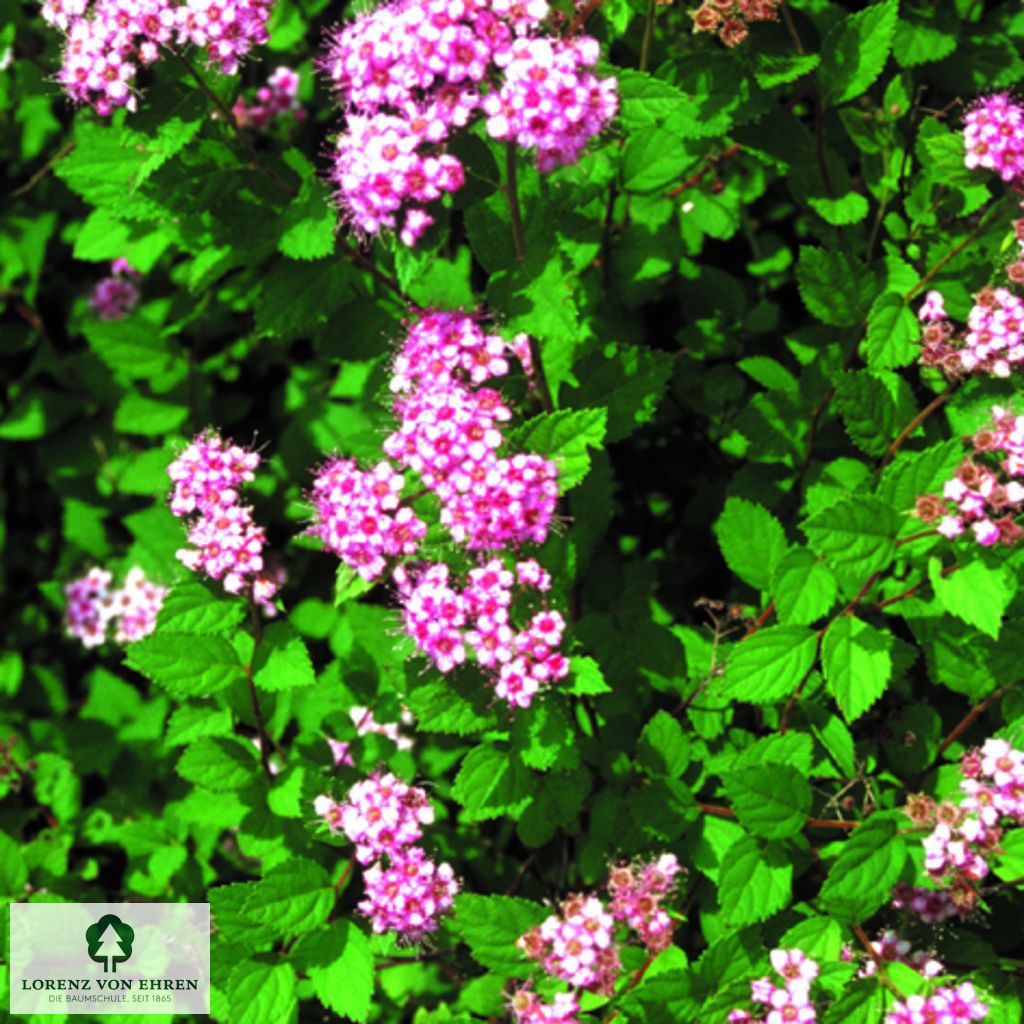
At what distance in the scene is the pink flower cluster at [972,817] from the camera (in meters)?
2.71

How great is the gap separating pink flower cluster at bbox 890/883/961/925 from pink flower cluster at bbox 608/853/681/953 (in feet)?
2.16

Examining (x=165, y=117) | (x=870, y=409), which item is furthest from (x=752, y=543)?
(x=165, y=117)

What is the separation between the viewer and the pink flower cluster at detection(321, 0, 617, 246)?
252 cm

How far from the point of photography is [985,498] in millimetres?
2645

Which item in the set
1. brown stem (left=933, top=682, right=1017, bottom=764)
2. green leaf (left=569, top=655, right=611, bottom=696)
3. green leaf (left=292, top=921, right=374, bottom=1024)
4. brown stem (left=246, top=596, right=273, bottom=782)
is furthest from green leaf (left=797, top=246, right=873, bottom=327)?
green leaf (left=292, top=921, right=374, bottom=1024)

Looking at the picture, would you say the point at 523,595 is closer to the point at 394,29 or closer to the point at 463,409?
the point at 463,409

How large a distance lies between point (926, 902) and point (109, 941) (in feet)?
8.74

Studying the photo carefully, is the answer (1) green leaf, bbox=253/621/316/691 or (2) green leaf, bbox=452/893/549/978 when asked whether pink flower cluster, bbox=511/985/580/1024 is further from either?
(1) green leaf, bbox=253/621/316/691

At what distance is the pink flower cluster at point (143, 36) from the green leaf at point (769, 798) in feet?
7.90

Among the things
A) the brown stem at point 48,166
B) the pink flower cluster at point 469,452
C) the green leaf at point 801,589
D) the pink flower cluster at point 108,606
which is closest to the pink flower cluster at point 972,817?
the green leaf at point 801,589

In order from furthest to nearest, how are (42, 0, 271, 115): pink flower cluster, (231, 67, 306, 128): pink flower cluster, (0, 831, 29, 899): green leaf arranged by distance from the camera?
1. (231, 67, 306, 128): pink flower cluster
2. (0, 831, 29, 899): green leaf
3. (42, 0, 271, 115): pink flower cluster

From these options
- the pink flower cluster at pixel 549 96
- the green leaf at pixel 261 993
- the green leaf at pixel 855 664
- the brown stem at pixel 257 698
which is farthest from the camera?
the brown stem at pixel 257 698

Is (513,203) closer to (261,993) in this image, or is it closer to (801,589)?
(801,589)

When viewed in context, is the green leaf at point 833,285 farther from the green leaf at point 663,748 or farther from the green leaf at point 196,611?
the green leaf at point 196,611
